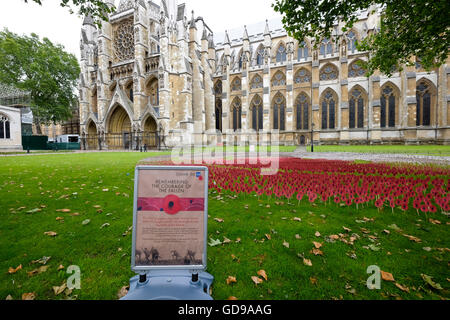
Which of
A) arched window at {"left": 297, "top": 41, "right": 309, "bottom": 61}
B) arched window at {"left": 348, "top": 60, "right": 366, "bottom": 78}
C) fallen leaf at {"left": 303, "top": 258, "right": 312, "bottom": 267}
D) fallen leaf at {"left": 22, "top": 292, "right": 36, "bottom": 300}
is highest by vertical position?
arched window at {"left": 297, "top": 41, "right": 309, "bottom": 61}

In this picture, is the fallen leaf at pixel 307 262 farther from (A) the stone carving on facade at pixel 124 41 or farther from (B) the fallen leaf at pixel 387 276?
(A) the stone carving on facade at pixel 124 41

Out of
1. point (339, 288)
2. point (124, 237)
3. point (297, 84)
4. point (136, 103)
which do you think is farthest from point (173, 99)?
point (339, 288)

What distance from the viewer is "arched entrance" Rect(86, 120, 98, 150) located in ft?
95.0

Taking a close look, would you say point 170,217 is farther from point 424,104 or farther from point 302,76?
point 424,104

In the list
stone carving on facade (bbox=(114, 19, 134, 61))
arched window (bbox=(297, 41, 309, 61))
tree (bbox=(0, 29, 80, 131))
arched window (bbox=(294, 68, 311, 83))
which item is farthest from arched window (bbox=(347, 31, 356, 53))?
tree (bbox=(0, 29, 80, 131))

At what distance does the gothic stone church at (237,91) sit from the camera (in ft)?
79.5

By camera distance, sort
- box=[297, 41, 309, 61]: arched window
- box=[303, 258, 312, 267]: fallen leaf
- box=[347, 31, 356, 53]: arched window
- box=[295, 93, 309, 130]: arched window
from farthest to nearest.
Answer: box=[297, 41, 309, 61]: arched window < box=[295, 93, 309, 130]: arched window < box=[347, 31, 356, 53]: arched window < box=[303, 258, 312, 267]: fallen leaf

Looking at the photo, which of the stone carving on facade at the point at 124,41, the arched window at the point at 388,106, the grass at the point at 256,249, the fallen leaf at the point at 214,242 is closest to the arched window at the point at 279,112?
the arched window at the point at 388,106

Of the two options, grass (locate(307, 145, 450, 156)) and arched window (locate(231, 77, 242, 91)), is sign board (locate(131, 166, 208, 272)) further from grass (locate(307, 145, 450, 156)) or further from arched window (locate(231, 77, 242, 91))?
arched window (locate(231, 77, 242, 91))

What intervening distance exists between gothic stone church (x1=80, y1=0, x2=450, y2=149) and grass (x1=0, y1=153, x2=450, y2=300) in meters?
22.0

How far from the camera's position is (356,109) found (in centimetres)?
2728

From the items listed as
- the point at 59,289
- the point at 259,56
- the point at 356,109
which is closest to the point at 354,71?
the point at 356,109

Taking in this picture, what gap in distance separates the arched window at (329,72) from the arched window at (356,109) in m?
3.55

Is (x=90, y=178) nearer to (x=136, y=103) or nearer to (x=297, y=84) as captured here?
(x=136, y=103)
